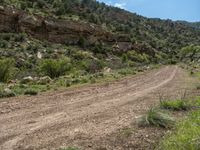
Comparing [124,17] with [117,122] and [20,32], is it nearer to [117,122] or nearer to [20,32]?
[20,32]

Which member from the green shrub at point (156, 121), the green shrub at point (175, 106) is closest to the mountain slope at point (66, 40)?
the green shrub at point (175, 106)

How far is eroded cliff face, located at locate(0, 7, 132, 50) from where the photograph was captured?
67500 millimetres

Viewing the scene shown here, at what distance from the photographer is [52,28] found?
242 feet

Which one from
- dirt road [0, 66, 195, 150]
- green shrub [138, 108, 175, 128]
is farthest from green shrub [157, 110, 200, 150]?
dirt road [0, 66, 195, 150]

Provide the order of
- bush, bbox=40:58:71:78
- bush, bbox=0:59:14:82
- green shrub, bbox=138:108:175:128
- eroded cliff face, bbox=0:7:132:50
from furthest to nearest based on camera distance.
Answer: eroded cliff face, bbox=0:7:132:50 < bush, bbox=40:58:71:78 < bush, bbox=0:59:14:82 < green shrub, bbox=138:108:175:128

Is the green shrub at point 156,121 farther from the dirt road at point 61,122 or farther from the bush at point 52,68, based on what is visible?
the bush at point 52,68

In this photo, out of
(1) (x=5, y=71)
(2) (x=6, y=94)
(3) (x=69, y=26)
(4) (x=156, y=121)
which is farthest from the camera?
(3) (x=69, y=26)

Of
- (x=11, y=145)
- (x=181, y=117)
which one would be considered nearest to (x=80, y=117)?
(x=181, y=117)

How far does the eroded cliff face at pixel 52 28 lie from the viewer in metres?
67.5

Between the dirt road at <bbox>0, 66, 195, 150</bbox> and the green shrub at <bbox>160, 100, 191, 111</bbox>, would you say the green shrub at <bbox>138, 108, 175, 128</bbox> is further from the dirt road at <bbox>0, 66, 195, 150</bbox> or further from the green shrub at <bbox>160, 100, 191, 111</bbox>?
the green shrub at <bbox>160, 100, 191, 111</bbox>

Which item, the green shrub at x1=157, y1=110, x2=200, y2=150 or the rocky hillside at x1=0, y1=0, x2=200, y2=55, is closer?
the green shrub at x1=157, y1=110, x2=200, y2=150

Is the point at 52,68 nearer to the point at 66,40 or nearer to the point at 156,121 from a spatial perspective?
the point at 156,121

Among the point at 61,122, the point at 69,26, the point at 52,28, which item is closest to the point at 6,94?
the point at 61,122

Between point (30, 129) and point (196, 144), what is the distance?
376cm
